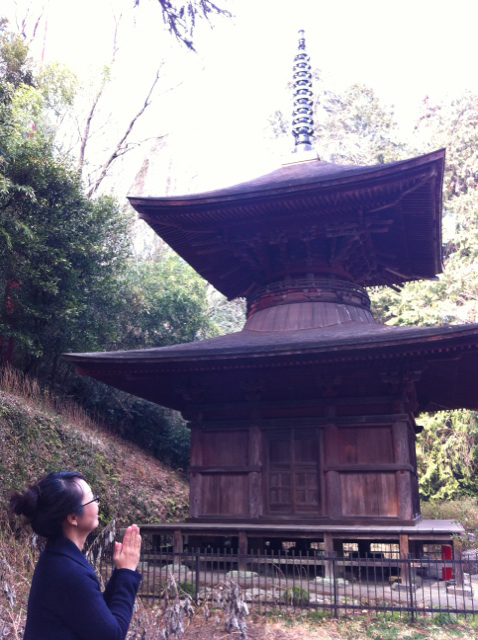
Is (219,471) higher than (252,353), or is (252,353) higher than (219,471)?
(252,353)

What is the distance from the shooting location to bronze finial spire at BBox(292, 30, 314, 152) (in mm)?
14930

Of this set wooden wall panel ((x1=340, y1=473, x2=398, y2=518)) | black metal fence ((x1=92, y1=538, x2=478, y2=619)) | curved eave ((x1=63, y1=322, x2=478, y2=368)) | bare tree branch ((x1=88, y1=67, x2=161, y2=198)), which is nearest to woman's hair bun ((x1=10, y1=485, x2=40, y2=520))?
black metal fence ((x1=92, y1=538, x2=478, y2=619))

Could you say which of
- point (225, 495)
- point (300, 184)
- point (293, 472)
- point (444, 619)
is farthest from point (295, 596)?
point (300, 184)

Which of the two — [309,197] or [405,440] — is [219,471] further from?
[309,197]

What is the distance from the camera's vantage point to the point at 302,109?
1498 centimetres

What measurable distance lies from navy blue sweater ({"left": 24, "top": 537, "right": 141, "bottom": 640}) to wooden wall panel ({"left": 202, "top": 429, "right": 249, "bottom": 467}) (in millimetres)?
8938

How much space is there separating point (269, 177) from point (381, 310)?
18.1 metres

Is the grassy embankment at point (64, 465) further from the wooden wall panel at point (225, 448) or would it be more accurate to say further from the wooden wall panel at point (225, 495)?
the wooden wall panel at point (225, 448)

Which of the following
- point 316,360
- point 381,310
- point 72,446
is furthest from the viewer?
point 381,310

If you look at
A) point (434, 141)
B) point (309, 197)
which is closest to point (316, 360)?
point (309, 197)

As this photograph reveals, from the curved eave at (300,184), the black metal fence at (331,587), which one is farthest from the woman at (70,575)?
the curved eave at (300,184)

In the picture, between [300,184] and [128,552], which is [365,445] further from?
[128,552]

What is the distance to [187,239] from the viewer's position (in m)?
12.9

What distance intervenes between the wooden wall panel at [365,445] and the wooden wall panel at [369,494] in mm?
267
